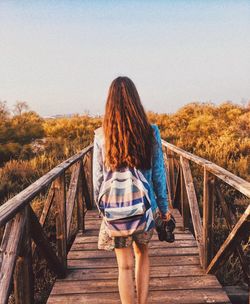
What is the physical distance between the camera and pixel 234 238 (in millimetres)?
2594

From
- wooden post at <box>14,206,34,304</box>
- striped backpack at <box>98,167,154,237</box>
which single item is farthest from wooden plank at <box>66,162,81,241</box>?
striped backpack at <box>98,167,154,237</box>

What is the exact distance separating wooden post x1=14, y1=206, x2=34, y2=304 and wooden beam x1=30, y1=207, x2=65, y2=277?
0.18 m

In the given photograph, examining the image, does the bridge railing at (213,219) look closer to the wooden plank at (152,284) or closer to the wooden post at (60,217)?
the wooden plank at (152,284)

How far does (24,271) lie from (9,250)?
0.49 metres

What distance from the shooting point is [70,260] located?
4.00 metres

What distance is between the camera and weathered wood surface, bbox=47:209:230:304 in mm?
3090

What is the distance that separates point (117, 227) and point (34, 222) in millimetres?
660

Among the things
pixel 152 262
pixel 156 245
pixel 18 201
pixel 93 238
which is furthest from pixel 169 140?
pixel 18 201

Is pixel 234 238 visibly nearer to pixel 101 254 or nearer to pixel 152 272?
pixel 152 272

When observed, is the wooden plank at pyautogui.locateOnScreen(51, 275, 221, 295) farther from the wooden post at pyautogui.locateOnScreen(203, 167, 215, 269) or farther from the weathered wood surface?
the wooden post at pyautogui.locateOnScreen(203, 167, 215, 269)

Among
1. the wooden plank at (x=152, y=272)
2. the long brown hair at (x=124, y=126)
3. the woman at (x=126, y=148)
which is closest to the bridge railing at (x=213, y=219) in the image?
the wooden plank at (x=152, y=272)

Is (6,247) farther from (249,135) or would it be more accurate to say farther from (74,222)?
(249,135)

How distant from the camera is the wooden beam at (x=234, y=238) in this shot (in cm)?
229

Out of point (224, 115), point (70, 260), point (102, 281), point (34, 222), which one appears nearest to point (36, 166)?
point (70, 260)
